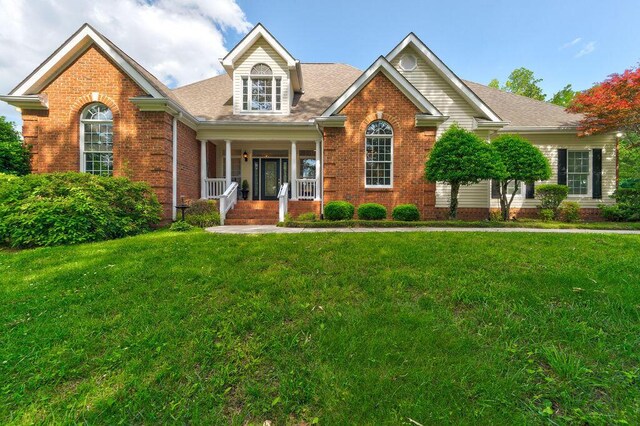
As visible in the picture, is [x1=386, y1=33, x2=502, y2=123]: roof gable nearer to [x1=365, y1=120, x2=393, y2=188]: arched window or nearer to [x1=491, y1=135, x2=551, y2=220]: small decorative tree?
[x1=491, y1=135, x2=551, y2=220]: small decorative tree

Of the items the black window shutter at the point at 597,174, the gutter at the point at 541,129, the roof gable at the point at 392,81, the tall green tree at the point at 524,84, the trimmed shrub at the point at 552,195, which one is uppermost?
the tall green tree at the point at 524,84

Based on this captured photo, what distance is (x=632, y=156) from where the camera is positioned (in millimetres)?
22422

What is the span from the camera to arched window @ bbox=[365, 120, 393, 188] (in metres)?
11.0

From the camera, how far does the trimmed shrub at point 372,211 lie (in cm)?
1017

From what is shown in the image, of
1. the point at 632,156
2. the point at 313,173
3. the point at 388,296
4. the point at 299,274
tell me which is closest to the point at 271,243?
the point at 299,274

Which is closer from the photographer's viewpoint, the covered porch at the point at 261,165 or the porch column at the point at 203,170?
the porch column at the point at 203,170

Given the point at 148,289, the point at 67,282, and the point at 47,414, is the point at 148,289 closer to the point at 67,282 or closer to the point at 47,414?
the point at 67,282

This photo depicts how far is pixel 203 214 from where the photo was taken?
1079cm

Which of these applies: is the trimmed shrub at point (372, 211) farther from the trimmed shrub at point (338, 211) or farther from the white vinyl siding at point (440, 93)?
the white vinyl siding at point (440, 93)

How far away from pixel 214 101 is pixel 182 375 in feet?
45.7

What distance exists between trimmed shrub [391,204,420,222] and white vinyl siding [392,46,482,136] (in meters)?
4.12

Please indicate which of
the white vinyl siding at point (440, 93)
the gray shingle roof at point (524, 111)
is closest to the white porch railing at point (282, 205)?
the white vinyl siding at point (440, 93)

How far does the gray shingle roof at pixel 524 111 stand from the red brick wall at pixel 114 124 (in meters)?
14.0

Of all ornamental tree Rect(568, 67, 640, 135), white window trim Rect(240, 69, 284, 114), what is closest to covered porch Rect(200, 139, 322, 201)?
white window trim Rect(240, 69, 284, 114)
